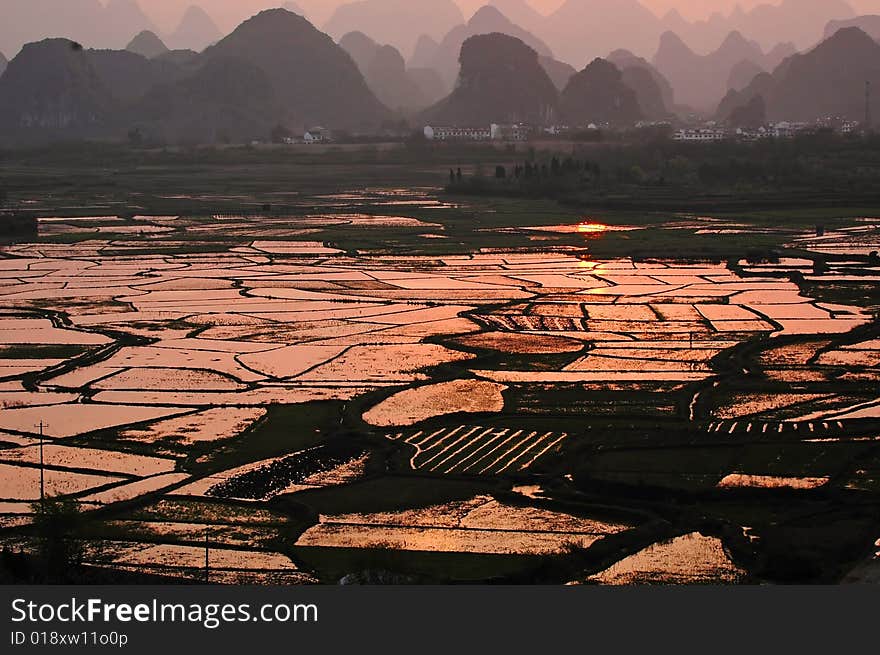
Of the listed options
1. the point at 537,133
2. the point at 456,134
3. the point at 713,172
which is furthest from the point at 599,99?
the point at 713,172

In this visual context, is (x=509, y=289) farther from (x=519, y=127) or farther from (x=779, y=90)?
(x=779, y=90)

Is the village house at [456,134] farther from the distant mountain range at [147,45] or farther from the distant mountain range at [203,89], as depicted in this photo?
the distant mountain range at [147,45]

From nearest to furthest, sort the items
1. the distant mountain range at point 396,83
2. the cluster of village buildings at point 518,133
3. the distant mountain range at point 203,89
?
the cluster of village buildings at point 518,133
the distant mountain range at point 203,89
the distant mountain range at point 396,83

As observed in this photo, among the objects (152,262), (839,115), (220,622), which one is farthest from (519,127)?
(220,622)

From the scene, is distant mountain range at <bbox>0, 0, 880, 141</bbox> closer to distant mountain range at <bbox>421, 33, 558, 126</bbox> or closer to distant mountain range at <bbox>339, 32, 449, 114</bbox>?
distant mountain range at <bbox>421, 33, 558, 126</bbox>

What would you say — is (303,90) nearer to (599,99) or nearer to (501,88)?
(501,88)

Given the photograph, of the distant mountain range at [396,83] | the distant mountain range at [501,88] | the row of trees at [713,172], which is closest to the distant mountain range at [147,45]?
the distant mountain range at [396,83]
